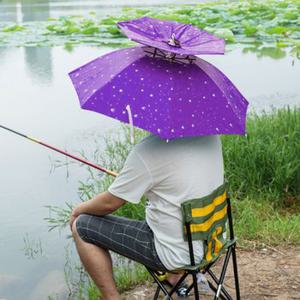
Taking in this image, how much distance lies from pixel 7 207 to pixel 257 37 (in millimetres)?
6199

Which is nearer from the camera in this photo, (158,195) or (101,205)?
(158,195)

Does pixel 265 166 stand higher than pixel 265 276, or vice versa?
pixel 265 166

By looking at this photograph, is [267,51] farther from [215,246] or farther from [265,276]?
[215,246]

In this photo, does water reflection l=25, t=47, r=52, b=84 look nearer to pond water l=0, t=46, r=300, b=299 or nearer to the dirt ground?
pond water l=0, t=46, r=300, b=299

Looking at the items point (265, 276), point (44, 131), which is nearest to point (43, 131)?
point (44, 131)

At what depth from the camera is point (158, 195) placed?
169cm

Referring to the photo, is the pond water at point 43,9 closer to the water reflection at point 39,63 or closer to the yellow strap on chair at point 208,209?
the water reflection at point 39,63

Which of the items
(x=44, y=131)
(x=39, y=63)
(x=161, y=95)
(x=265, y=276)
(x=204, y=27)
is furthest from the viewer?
(x=204, y=27)

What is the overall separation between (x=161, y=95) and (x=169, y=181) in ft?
0.80

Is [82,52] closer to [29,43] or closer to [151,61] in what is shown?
[29,43]

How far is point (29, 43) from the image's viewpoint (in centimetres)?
855

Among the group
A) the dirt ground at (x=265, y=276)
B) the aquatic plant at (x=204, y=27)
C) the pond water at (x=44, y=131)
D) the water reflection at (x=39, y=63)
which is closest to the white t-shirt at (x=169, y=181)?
the dirt ground at (x=265, y=276)

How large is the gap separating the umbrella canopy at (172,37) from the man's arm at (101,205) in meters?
0.46

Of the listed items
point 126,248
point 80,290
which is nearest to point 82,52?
point 80,290
